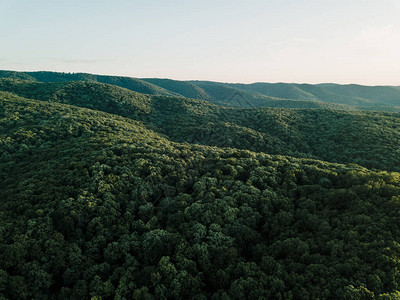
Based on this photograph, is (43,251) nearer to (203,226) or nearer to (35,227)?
(35,227)

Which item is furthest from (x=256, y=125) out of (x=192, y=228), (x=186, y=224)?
(x=192, y=228)

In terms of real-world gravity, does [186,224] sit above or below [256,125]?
below

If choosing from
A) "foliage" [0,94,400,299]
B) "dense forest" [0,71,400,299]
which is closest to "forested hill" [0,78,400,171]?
"dense forest" [0,71,400,299]

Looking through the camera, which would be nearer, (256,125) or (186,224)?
(186,224)

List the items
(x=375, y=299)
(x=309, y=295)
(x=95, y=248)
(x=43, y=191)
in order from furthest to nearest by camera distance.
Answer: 1. (x=43, y=191)
2. (x=95, y=248)
3. (x=309, y=295)
4. (x=375, y=299)

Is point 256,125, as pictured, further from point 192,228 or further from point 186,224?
point 192,228

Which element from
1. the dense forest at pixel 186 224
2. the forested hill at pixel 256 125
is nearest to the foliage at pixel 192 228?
the dense forest at pixel 186 224

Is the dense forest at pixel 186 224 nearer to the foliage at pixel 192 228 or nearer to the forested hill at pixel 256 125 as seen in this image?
the foliage at pixel 192 228

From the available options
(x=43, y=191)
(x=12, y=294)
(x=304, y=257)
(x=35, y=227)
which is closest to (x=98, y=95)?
(x=43, y=191)
